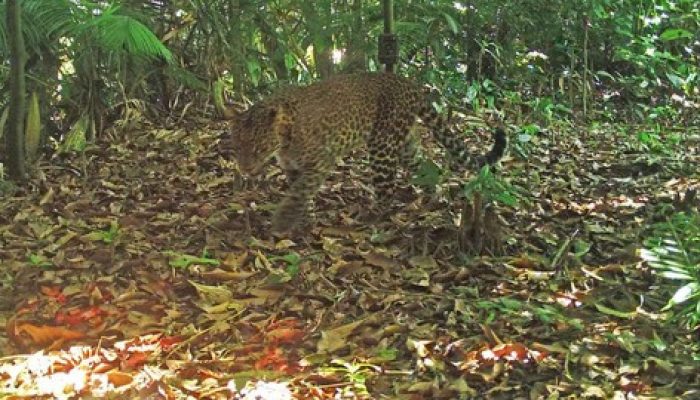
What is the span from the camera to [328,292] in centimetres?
478

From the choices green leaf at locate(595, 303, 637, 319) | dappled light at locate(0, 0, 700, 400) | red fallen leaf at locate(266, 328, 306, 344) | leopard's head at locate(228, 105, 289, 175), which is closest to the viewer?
dappled light at locate(0, 0, 700, 400)

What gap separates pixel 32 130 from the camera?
22.4ft

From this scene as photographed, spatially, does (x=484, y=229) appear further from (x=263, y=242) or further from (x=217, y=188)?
(x=217, y=188)

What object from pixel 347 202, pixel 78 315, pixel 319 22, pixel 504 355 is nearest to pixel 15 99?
pixel 78 315

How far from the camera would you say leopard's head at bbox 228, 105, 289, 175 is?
5.65m

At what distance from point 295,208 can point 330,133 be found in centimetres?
71

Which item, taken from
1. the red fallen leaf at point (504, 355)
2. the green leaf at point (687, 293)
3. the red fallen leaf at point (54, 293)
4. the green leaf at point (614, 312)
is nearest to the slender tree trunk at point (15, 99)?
the red fallen leaf at point (54, 293)

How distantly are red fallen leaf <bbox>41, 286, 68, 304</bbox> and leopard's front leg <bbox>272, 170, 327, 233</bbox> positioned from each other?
150 centimetres

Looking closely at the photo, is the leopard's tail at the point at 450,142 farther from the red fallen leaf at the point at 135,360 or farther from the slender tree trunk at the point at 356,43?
the red fallen leaf at the point at 135,360

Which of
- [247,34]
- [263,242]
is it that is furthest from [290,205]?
[247,34]

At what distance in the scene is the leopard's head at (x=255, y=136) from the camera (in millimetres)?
5652

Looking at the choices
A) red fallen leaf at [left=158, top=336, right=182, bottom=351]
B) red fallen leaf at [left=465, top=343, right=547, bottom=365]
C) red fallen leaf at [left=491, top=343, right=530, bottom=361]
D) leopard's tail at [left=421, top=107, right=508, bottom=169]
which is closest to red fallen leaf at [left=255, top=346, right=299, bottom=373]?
red fallen leaf at [left=158, top=336, right=182, bottom=351]

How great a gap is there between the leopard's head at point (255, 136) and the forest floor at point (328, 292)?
1.53 ft

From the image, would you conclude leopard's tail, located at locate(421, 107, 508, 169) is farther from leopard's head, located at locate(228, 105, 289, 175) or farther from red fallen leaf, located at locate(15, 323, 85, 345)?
red fallen leaf, located at locate(15, 323, 85, 345)
